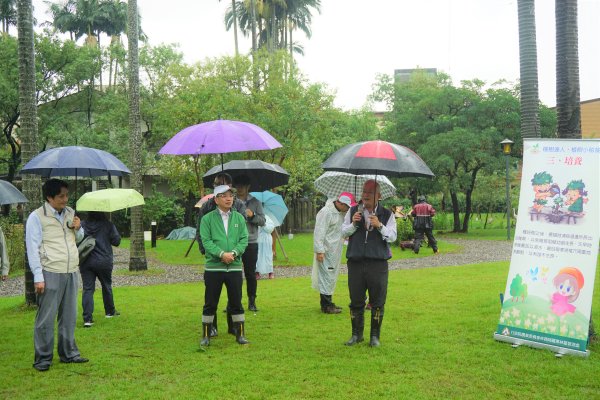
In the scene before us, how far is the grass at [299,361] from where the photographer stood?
522cm

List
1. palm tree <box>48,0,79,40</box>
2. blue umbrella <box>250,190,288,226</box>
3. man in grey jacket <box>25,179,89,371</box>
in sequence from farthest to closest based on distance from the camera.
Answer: palm tree <box>48,0,79,40</box>
blue umbrella <box>250,190,288,226</box>
man in grey jacket <box>25,179,89,371</box>

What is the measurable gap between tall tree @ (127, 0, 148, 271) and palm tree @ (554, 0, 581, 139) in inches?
402

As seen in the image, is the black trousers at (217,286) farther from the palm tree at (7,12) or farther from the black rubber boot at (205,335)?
the palm tree at (7,12)

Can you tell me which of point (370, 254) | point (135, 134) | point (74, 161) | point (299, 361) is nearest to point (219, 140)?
point (74, 161)

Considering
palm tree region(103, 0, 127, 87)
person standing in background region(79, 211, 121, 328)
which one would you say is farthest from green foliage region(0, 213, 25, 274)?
palm tree region(103, 0, 127, 87)

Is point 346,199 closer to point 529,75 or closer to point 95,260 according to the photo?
point 529,75

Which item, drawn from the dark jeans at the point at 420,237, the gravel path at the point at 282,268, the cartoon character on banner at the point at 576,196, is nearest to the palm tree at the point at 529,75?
the cartoon character on banner at the point at 576,196

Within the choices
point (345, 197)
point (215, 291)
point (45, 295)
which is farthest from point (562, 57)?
point (45, 295)

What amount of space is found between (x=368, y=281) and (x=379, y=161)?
135 cm

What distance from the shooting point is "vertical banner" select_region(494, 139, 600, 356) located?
6.20 m

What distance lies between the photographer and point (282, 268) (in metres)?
15.7

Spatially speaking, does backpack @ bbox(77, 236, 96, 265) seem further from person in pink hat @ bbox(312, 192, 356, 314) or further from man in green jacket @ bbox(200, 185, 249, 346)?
person in pink hat @ bbox(312, 192, 356, 314)

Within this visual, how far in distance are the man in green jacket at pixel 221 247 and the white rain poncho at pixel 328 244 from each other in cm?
215

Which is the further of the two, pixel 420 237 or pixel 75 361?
pixel 420 237
